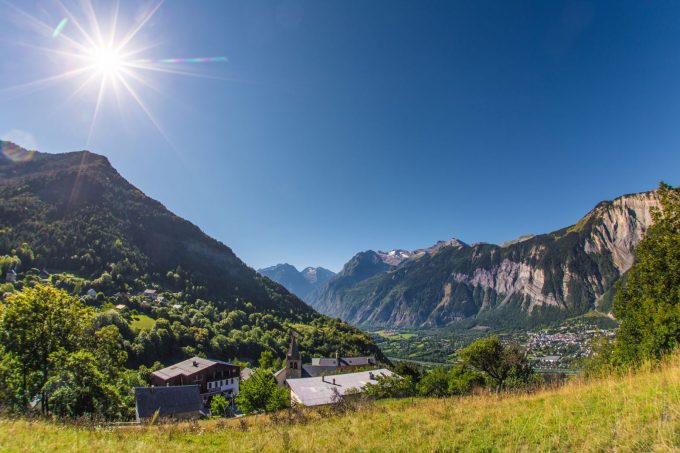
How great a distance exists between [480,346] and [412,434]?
5652 centimetres

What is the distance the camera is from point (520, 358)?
2163 inches

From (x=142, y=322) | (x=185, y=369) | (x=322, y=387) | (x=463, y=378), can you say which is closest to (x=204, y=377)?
(x=185, y=369)

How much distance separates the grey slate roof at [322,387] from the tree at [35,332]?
27.2m

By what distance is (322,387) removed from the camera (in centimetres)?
5075

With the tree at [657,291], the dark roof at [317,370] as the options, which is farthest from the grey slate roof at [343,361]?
the tree at [657,291]

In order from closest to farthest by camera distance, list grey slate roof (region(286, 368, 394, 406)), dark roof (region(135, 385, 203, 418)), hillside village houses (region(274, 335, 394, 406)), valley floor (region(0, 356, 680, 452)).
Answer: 1. valley floor (region(0, 356, 680, 452))
2. hillside village houses (region(274, 335, 394, 406))
3. grey slate roof (region(286, 368, 394, 406))
4. dark roof (region(135, 385, 203, 418))

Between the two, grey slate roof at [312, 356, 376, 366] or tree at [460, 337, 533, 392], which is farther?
grey slate roof at [312, 356, 376, 366]

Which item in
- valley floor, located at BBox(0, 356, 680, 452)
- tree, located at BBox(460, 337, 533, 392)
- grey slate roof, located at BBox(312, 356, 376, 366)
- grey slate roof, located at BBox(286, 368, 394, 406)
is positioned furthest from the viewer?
grey slate roof, located at BBox(312, 356, 376, 366)

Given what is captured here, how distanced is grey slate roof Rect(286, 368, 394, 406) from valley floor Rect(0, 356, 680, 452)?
30.1 m

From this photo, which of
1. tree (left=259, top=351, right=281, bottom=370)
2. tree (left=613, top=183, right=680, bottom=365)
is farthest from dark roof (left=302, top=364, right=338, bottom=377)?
tree (left=613, top=183, right=680, bottom=365)

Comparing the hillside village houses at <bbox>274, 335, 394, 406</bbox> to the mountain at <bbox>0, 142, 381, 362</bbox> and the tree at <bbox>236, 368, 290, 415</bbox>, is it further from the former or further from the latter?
the mountain at <bbox>0, 142, 381, 362</bbox>

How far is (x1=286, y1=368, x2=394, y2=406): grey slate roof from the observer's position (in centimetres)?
4409

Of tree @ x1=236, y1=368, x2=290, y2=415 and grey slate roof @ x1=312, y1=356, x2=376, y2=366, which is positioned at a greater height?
tree @ x1=236, y1=368, x2=290, y2=415

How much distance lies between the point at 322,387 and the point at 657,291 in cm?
4375
